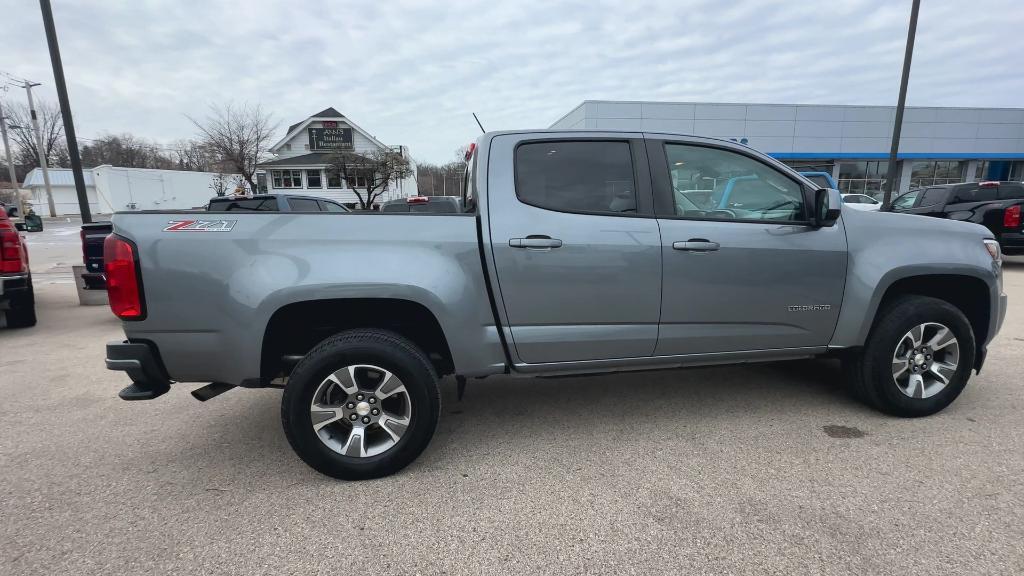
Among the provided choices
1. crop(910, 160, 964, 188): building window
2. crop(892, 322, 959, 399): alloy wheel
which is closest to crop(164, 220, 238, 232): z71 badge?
crop(892, 322, 959, 399): alloy wheel

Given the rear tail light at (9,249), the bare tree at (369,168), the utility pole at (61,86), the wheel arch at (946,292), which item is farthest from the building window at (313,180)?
the wheel arch at (946,292)

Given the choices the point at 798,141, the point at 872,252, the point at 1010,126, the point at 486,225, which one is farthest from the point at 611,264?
the point at 1010,126

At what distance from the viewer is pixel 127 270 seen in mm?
2457

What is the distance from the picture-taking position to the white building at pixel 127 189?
141 feet

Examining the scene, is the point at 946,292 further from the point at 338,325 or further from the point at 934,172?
the point at 934,172

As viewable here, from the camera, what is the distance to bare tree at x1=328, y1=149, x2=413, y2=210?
31.5m

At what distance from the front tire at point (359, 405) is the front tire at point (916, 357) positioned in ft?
9.41

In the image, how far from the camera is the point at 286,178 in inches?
1388

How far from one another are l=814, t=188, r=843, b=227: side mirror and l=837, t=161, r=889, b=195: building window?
32148 mm

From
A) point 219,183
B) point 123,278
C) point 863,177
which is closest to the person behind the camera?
point 123,278

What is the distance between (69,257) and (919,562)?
62.7 ft

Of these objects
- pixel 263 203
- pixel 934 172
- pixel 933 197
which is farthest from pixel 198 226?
pixel 934 172

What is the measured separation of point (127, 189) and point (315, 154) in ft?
70.8

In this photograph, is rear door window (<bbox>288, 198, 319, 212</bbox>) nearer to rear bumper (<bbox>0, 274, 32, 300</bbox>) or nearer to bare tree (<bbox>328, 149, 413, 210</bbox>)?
rear bumper (<bbox>0, 274, 32, 300</bbox>)
